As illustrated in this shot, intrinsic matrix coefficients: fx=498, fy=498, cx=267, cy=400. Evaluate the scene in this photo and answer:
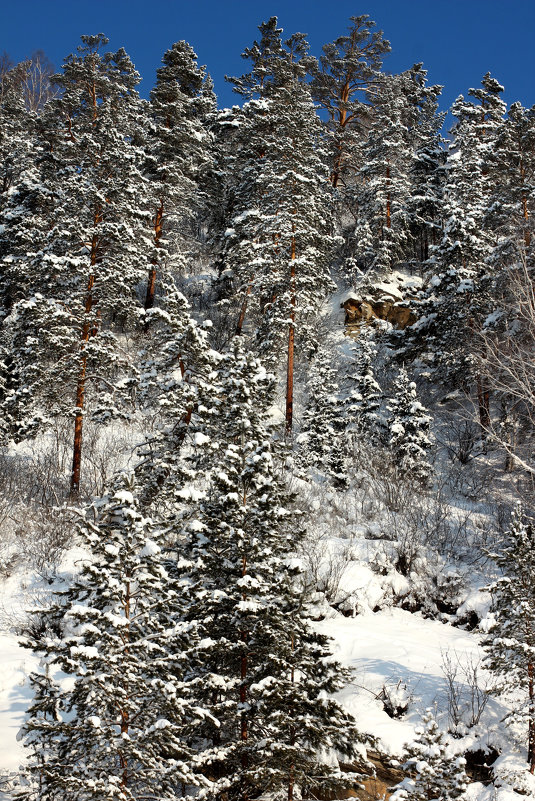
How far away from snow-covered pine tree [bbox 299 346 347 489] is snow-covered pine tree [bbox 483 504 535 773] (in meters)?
8.16

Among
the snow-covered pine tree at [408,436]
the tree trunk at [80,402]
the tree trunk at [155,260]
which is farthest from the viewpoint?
the tree trunk at [155,260]

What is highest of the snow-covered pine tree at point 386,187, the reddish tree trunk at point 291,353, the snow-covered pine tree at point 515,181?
the snow-covered pine tree at point 386,187

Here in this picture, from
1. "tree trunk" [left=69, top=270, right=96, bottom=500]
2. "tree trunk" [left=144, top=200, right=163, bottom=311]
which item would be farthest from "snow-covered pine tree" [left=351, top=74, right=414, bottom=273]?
"tree trunk" [left=69, top=270, right=96, bottom=500]

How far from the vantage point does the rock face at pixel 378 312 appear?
26.0m

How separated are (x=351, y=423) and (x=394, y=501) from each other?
214 inches

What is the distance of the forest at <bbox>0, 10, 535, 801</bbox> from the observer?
4449 millimetres

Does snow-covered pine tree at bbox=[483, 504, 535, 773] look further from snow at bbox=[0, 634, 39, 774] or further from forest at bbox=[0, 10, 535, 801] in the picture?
snow at bbox=[0, 634, 39, 774]

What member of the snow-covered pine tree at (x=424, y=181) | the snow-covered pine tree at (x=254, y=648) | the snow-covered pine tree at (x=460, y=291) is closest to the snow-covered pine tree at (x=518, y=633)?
the snow-covered pine tree at (x=254, y=648)

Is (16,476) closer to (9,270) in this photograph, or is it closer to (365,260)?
(9,270)

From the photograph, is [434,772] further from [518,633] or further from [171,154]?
[171,154]

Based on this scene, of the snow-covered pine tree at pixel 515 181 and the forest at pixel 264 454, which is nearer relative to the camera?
the forest at pixel 264 454

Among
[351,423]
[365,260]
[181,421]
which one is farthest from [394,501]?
[365,260]

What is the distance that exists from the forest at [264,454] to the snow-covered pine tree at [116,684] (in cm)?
3

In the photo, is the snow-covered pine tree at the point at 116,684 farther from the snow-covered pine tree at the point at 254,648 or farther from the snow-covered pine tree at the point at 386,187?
the snow-covered pine tree at the point at 386,187
